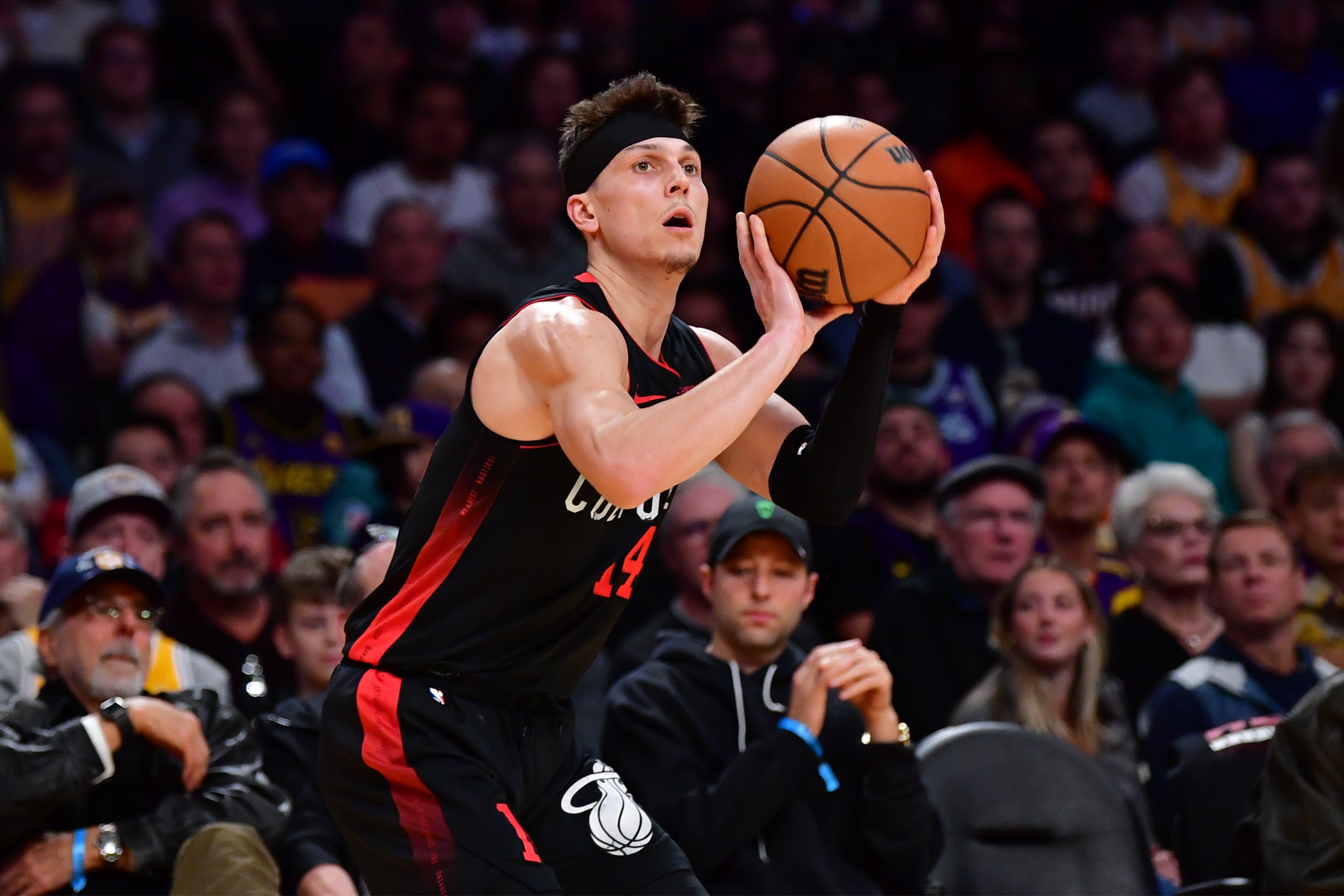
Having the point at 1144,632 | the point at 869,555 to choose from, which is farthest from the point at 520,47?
the point at 1144,632

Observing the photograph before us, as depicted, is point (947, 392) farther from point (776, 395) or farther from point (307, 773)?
point (776, 395)

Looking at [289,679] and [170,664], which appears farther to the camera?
[289,679]

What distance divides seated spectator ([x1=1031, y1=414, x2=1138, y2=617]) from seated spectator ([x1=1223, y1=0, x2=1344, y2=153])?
Result: 488 cm

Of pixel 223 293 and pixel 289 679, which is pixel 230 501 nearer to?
pixel 289 679

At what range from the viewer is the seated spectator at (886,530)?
7488mm

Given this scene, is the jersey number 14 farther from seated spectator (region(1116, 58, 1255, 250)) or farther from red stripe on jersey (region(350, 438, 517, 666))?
seated spectator (region(1116, 58, 1255, 250))

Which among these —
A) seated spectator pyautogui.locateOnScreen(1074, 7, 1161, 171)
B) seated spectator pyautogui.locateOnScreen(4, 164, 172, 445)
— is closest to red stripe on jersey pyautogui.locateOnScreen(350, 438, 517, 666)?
Answer: seated spectator pyautogui.locateOnScreen(4, 164, 172, 445)

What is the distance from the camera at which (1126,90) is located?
12211mm

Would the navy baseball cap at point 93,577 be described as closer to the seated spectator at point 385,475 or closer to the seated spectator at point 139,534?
the seated spectator at point 139,534

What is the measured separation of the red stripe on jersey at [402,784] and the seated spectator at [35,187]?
635 cm

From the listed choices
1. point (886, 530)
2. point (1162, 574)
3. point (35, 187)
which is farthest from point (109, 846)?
point (35, 187)

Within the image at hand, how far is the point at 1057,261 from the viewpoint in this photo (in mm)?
10562

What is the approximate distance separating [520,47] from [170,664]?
6555 millimetres

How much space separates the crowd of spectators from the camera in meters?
5.54
